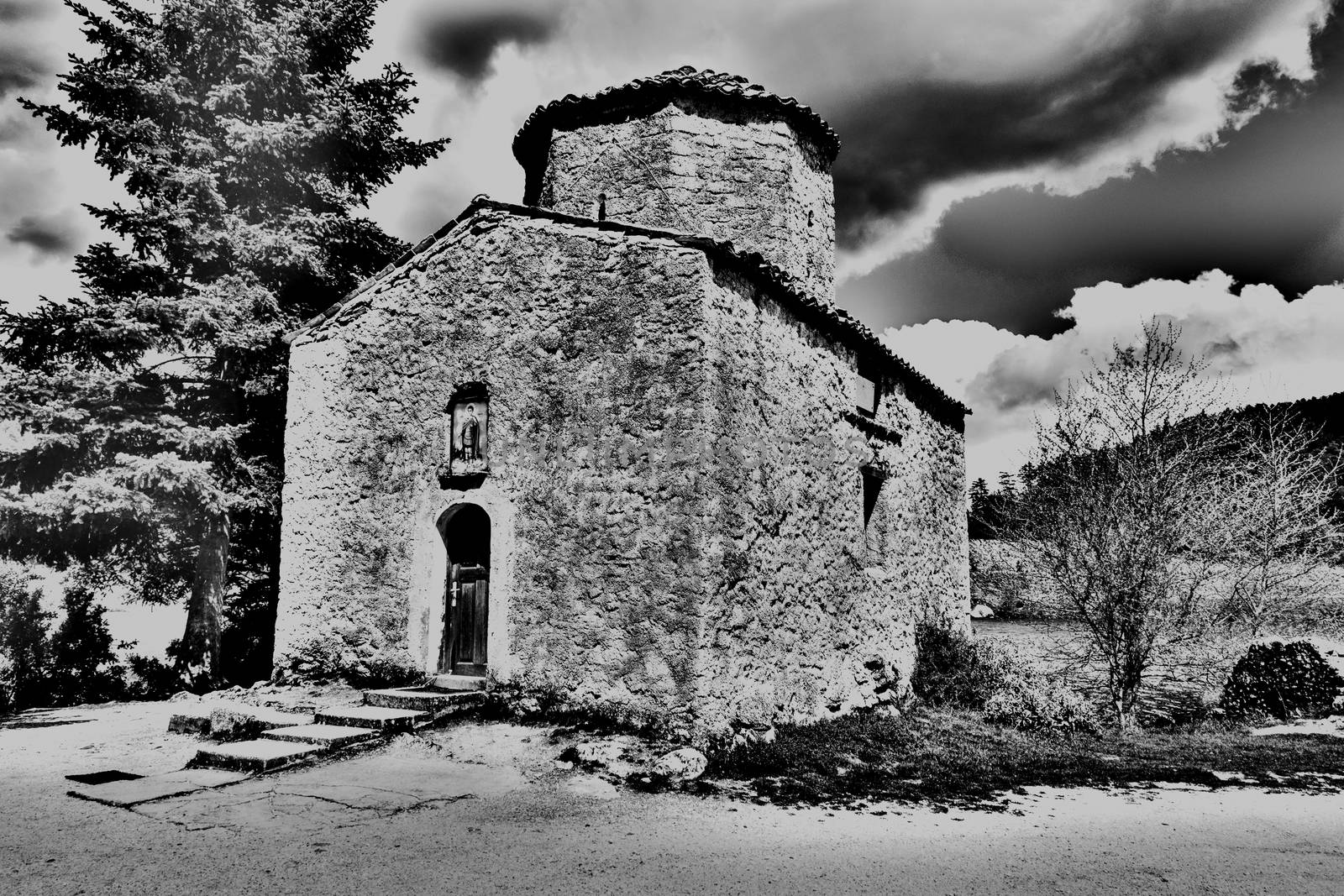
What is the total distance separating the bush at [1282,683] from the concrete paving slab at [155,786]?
12.5 meters

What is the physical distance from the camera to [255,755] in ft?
22.6

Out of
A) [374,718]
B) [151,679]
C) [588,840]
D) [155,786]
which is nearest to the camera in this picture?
[588,840]

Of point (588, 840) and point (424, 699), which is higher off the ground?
point (424, 699)

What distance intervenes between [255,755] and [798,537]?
18.7 feet

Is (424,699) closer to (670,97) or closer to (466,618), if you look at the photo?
(466,618)

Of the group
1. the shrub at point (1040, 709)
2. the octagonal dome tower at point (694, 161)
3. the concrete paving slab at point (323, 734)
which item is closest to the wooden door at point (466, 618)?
the concrete paving slab at point (323, 734)

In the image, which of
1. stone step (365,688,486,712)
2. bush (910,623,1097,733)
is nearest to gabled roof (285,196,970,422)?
bush (910,623,1097,733)

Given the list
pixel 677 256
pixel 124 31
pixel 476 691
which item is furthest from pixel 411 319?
pixel 124 31

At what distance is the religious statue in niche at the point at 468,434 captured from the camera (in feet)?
30.3

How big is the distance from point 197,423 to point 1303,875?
43.9 ft

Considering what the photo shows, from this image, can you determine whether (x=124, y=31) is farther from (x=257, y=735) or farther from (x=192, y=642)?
(x=257, y=735)

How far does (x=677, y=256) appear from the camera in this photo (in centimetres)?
837

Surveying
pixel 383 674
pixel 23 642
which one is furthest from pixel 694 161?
pixel 23 642

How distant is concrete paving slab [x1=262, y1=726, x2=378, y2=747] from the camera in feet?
24.1
